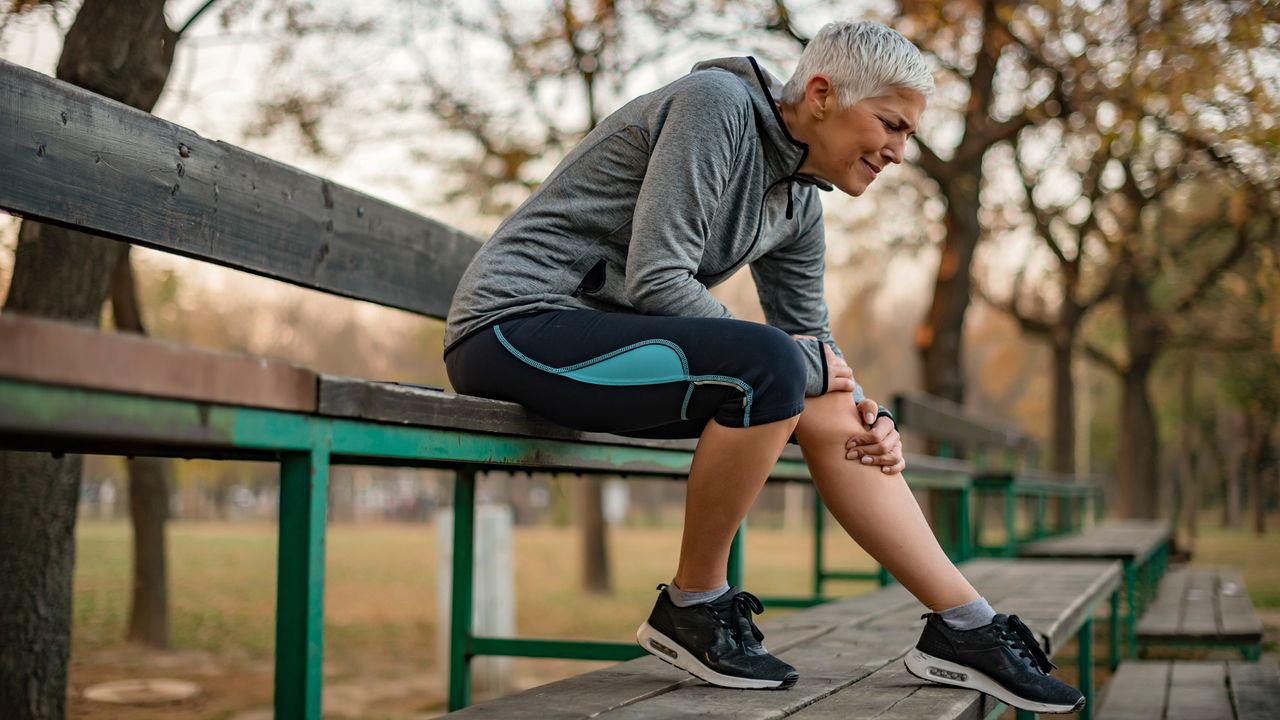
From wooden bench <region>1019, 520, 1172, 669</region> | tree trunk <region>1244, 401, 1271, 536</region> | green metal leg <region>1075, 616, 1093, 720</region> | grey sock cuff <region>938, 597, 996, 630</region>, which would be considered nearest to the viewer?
grey sock cuff <region>938, 597, 996, 630</region>

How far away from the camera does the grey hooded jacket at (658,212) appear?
2227 millimetres

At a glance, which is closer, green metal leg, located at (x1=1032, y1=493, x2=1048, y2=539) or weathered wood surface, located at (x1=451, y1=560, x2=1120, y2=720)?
weathered wood surface, located at (x1=451, y1=560, x2=1120, y2=720)

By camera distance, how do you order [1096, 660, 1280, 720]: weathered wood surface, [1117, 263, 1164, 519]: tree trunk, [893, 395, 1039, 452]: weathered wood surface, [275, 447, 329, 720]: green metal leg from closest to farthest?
[275, 447, 329, 720]: green metal leg, [1096, 660, 1280, 720]: weathered wood surface, [893, 395, 1039, 452]: weathered wood surface, [1117, 263, 1164, 519]: tree trunk

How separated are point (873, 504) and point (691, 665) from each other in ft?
1.39

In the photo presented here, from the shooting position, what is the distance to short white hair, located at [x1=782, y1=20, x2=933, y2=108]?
231 centimetres

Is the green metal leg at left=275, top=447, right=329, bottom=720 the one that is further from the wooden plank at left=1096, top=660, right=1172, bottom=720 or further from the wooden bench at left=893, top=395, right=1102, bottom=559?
the wooden bench at left=893, top=395, right=1102, bottom=559

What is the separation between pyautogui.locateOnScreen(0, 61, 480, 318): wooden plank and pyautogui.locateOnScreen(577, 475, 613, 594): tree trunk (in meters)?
11.8

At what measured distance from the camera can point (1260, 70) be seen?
28.3 feet

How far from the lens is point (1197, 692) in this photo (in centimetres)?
473

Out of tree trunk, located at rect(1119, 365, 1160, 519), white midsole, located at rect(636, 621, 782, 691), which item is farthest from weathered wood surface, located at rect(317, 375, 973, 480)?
tree trunk, located at rect(1119, 365, 1160, 519)

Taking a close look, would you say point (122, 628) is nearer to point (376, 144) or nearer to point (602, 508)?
point (376, 144)

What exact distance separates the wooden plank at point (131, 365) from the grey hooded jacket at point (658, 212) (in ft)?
3.02

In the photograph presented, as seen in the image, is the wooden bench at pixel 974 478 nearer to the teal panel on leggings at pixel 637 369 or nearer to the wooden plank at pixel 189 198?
the wooden plank at pixel 189 198

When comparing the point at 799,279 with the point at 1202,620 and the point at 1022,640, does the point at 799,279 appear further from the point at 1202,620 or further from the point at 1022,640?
the point at 1202,620
